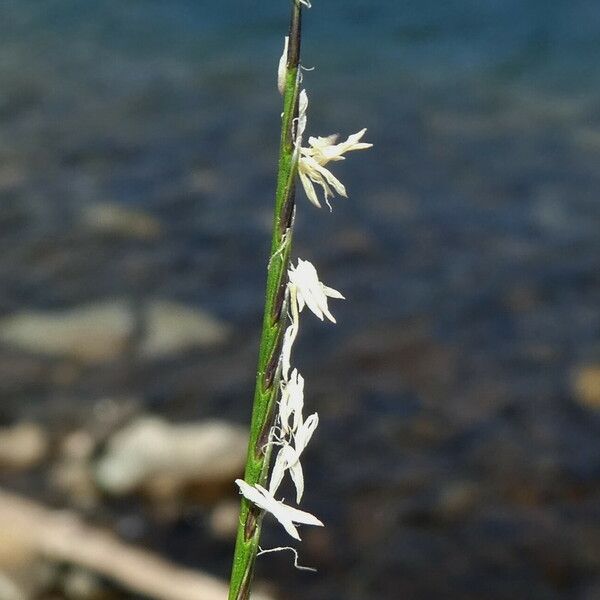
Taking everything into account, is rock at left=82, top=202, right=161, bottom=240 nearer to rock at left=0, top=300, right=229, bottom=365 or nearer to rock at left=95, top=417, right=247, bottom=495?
rock at left=0, top=300, right=229, bottom=365

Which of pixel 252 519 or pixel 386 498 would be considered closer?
pixel 252 519

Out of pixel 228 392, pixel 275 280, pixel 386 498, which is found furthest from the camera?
pixel 228 392

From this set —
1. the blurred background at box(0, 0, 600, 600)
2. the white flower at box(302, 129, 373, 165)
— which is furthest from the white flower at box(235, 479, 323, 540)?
the blurred background at box(0, 0, 600, 600)

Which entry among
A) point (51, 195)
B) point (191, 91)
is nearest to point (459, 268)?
point (51, 195)

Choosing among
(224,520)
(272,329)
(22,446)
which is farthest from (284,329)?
(22,446)

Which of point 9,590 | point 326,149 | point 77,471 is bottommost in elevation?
point 326,149

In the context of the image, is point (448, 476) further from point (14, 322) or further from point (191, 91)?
point (191, 91)

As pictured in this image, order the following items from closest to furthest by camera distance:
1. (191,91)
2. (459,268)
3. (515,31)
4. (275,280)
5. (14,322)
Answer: (275,280)
(14,322)
(459,268)
(191,91)
(515,31)

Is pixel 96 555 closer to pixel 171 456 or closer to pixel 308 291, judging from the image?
pixel 171 456
